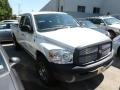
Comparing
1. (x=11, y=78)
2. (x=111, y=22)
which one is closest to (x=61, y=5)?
(x=111, y=22)

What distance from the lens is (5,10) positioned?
31.1 m

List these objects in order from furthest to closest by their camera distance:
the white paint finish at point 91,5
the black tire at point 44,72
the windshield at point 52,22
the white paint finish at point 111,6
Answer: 1. the white paint finish at point 91,5
2. the white paint finish at point 111,6
3. the windshield at point 52,22
4. the black tire at point 44,72

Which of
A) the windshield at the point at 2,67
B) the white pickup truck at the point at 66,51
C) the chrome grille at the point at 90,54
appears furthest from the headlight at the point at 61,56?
the windshield at the point at 2,67

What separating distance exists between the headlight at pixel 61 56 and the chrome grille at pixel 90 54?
0.11 metres

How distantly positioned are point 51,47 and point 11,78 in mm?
1916

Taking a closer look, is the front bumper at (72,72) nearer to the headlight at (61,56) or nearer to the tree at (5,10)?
the headlight at (61,56)

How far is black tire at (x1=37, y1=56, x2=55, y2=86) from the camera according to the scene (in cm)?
502

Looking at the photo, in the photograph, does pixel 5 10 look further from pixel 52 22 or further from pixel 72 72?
pixel 72 72

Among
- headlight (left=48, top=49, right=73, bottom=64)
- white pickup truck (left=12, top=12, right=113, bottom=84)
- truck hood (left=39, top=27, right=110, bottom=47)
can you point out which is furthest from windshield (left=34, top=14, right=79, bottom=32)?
headlight (left=48, top=49, right=73, bottom=64)

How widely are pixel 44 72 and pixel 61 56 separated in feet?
2.86

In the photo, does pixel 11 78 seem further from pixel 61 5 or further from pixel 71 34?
pixel 61 5

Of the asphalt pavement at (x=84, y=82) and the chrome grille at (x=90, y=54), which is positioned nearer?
the chrome grille at (x=90, y=54)

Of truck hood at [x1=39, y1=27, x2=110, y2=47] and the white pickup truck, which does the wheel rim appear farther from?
truck hood at [x1=39, y1=27, x2=110, y2=47]

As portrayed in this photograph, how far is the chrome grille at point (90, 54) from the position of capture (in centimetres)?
461
